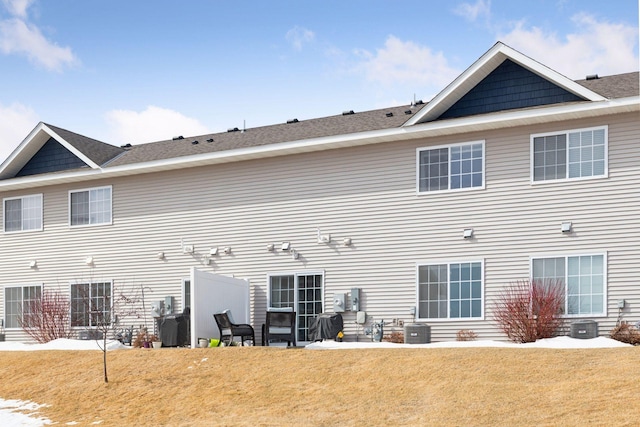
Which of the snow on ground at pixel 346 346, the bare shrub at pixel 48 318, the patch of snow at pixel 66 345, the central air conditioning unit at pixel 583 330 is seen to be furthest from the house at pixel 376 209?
the patch of snow at pixel 66 345

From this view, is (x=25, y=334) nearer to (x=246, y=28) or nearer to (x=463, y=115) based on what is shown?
(x=246, y=28)

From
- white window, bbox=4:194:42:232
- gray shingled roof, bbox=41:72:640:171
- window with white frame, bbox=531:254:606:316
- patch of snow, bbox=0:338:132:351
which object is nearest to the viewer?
window with white frame, bbox=531:254:606:316

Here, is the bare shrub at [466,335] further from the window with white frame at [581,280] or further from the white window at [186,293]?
the white window at [186,293]

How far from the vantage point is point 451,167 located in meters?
19.7

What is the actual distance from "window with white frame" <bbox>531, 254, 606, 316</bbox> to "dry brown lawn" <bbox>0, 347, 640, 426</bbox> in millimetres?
2742

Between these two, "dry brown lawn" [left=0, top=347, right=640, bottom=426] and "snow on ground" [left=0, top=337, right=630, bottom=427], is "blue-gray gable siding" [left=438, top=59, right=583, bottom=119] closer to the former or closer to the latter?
"snow on ground" [left=0, top=337, right=630, bottom=427]

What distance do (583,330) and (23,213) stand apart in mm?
16268

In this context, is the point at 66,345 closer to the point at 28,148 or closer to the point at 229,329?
the point at 229,329

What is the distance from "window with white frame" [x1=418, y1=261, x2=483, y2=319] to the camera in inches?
754

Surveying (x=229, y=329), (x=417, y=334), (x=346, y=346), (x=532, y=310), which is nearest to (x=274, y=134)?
(x=229, y=329)

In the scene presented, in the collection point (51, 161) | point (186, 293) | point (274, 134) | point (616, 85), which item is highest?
point (616, 85)

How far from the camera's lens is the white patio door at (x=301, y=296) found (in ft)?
68.8

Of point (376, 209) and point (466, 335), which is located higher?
point (376, 209)

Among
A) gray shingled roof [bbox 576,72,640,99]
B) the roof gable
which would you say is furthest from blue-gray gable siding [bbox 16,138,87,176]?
gray shingled roof [bbox 576,72,640,99]
